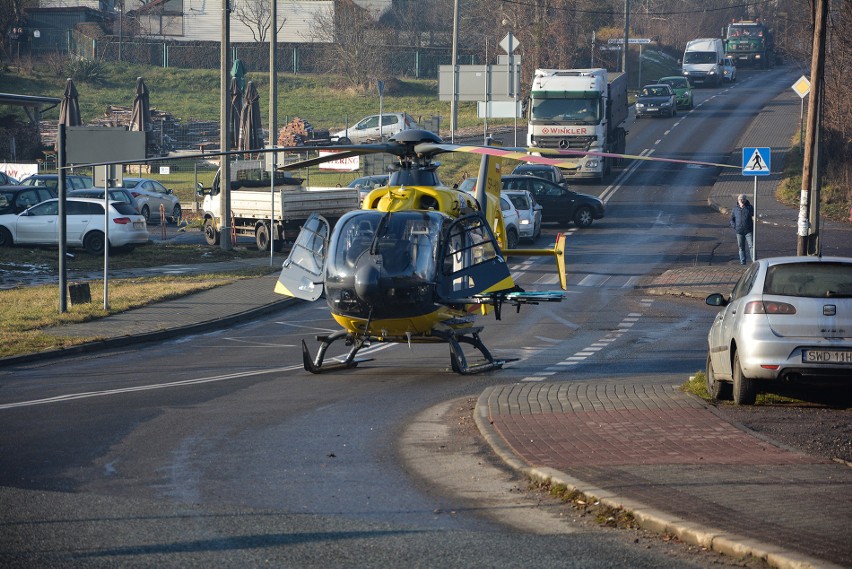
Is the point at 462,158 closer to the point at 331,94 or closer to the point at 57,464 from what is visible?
the point at 331,94

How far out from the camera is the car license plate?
11141 mm

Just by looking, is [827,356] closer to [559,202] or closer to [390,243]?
[390,243]

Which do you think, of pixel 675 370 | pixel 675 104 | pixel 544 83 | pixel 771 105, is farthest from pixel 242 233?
pixel 771 105

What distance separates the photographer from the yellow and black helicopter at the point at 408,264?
1422 cm

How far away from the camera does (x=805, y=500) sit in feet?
26.4

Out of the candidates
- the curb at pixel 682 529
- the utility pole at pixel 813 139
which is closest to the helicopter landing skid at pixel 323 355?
the curb at pixel 682 529

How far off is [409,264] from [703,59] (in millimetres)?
65806

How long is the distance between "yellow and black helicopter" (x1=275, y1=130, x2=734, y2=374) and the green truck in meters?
75.2

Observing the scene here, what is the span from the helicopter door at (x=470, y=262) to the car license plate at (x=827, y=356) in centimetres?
467

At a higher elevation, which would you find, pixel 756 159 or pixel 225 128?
pixel 225 128

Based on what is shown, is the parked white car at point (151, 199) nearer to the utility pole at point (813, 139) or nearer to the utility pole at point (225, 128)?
the utility pole at point (225, 128)

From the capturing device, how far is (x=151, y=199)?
128 feet

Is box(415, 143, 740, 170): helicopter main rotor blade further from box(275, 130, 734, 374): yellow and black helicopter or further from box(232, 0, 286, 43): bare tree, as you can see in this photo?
box(232, 0, 286, 43): bare tree

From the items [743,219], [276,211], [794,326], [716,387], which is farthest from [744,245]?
[794,326]
